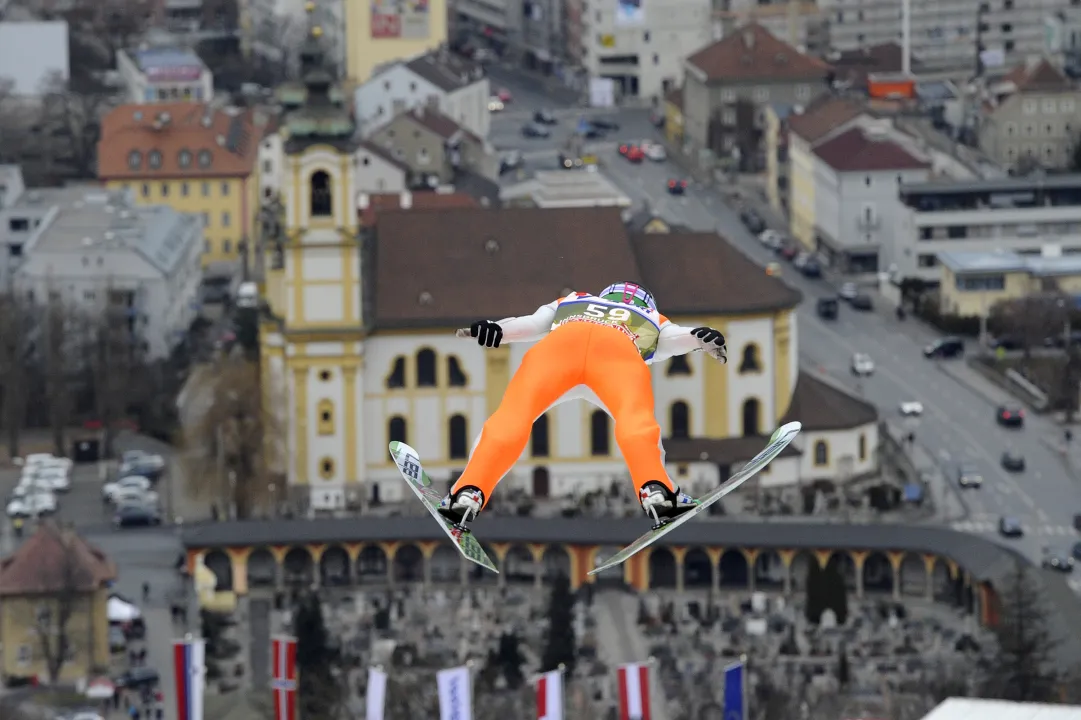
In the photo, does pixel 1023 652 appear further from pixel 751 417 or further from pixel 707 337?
pixel 707 337

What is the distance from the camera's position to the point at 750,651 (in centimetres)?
8312

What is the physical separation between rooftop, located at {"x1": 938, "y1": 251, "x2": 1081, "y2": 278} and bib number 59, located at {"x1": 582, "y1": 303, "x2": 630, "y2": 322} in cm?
6993

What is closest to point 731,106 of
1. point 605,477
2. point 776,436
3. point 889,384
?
point 889,384

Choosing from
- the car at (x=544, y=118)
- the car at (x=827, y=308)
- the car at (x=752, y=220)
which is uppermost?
the car at (x=544, y=118)

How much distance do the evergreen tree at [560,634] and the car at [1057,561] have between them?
11.8 m

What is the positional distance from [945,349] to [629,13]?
47.2 meters

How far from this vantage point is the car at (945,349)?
109 metres

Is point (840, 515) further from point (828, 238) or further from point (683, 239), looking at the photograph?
point (828, 238)

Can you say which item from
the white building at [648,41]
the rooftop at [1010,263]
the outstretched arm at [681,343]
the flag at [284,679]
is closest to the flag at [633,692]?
the flag at [284,679]

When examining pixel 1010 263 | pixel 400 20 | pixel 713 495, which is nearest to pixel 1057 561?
pixel 1010 263

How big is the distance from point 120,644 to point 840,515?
1782 centimetres

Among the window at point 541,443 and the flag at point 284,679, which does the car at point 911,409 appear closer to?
the window at point 541,443

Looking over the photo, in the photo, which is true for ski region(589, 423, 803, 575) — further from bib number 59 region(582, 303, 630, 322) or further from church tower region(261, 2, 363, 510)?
church tower region(261, 2, 363, 510)

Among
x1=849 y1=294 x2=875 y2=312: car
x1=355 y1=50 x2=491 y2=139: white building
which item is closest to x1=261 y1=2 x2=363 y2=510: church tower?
x1=849 y1=294 x2=875 y2=312: car
